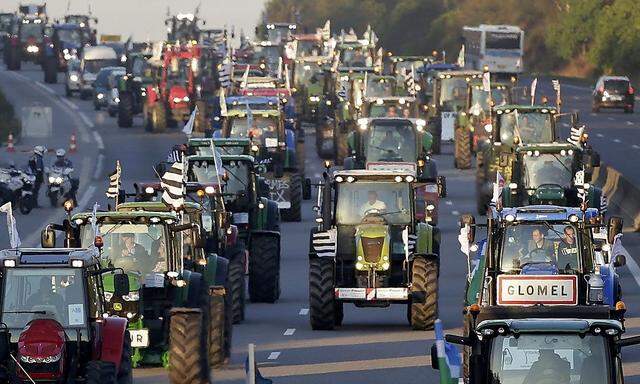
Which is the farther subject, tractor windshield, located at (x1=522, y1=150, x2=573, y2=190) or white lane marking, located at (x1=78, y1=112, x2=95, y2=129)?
white lane marking, located at (x1=78, y1=112, x2=95, y2=129)

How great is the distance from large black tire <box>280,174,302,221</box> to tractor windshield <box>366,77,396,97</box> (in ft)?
64.7

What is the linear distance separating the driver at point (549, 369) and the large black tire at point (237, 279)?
14.0m

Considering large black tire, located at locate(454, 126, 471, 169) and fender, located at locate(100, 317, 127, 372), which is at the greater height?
fender, located at locate(100, 317, 127, 372)

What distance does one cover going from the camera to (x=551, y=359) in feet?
59.2

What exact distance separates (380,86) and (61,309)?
48.8 metres

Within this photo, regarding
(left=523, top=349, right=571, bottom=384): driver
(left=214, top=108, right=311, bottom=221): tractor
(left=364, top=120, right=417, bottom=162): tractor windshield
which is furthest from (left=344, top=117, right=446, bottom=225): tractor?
(left=523, top=349, right=571, bottom=384): driver

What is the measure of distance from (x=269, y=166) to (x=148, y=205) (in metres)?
20.1

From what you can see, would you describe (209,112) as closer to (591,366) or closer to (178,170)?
(178,170)

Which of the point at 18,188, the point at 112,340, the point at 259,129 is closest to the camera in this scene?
the point at 112,340

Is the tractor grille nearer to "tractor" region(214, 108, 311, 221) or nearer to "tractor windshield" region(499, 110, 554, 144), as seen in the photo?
"tractor" region(214, 108, 311, 221)

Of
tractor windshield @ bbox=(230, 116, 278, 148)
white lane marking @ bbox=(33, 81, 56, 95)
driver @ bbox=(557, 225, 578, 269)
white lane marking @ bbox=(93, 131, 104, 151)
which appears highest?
driver @ bbox=(557, 225, 578, 269)

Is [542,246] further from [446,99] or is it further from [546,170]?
[446,99]

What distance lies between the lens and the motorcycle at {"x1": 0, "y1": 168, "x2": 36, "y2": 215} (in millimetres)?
50969

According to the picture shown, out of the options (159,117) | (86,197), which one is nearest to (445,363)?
(86,197)
